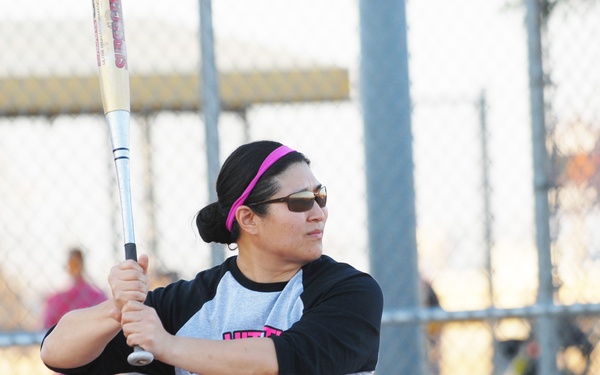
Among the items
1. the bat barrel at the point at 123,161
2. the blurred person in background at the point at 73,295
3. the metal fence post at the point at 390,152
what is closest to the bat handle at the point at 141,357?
the bat barrel at the point at 123,161

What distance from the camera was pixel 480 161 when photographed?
579cm

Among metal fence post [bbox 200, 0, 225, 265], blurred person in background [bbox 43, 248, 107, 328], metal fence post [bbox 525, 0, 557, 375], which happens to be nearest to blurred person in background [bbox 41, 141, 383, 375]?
metal fence post [bbox 200, 0, 225, 265]

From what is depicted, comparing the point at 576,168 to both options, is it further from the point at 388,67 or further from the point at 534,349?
the point at 534,349

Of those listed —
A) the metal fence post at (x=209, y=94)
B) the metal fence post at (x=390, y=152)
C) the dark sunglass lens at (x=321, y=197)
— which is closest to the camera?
the dark sunglass lens at (x=321, y=197)

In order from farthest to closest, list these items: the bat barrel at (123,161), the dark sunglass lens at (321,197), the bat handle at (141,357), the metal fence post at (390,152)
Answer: the metal fence post at (390,152) → the dark sunglass lens at (321,197) → the bat barrel at (123,161) → the bat handle at (141,357)

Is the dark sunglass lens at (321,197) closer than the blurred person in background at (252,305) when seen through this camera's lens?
No

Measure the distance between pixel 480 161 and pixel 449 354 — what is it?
3.46 metres

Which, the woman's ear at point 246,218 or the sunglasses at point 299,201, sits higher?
the sunglasses at point 299,201

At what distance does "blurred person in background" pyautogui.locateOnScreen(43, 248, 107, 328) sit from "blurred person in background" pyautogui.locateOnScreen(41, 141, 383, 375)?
302cm

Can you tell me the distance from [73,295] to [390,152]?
8.71 feet

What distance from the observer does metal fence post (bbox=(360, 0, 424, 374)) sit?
438 centimetres

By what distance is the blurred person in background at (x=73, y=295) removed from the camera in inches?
230

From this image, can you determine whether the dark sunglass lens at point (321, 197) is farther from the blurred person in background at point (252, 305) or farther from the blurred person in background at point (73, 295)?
the blurred person in background at point (73, 295)

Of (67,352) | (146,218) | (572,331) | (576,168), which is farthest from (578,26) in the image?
(67,352)
